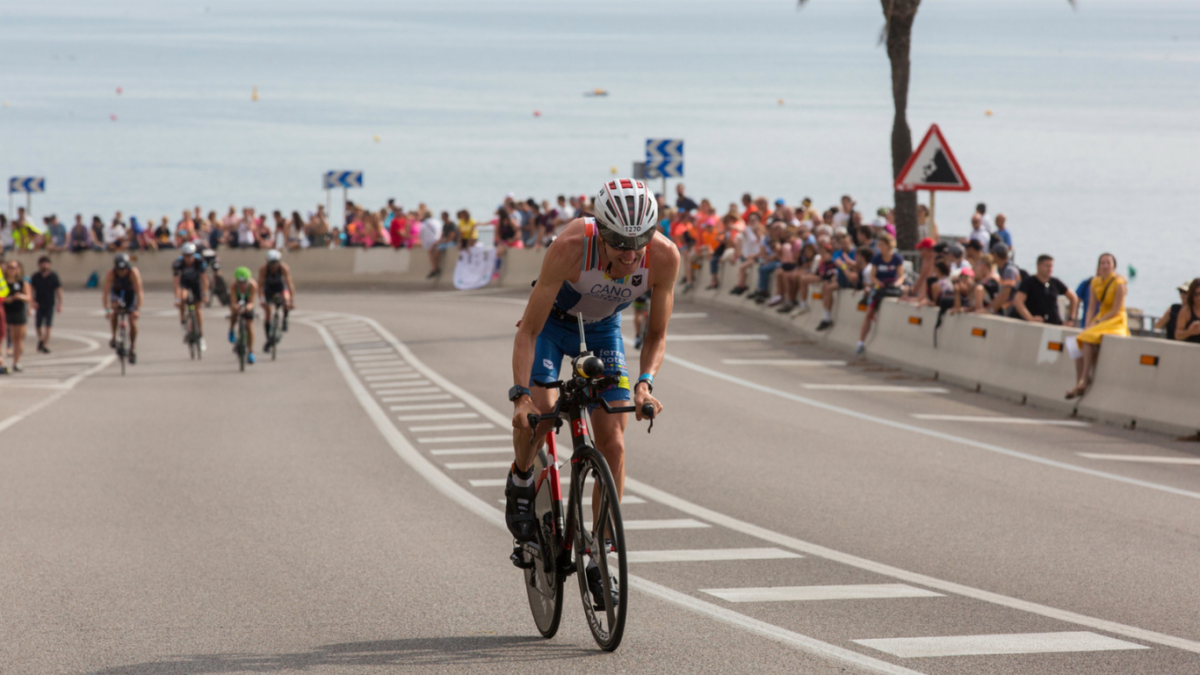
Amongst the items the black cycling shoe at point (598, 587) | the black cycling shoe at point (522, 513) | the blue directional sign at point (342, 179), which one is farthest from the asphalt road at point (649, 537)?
the blue directional sign at point (342, 179)

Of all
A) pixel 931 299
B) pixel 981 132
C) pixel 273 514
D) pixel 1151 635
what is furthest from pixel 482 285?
pixel 981 132

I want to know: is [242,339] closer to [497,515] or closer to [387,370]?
[387,370]

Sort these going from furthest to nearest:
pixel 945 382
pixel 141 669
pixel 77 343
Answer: pixel 77 343, pixel 945 382, pixel 141 669

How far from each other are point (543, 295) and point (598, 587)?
1.38 meters

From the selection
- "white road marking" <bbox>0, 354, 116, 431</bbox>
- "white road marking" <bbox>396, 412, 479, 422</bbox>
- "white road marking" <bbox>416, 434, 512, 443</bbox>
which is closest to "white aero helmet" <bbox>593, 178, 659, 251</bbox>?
"white road marking" <bbox>416, 434, 512, 443</bbox>

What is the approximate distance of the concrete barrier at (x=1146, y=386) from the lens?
14351mm

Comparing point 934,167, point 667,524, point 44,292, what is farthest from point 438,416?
point 44,292

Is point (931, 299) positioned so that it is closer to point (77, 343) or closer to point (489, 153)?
point (77, 343)

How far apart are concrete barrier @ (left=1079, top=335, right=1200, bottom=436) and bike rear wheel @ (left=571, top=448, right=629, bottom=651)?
9788 millimetres

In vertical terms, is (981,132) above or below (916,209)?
above

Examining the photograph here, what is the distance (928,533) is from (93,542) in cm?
578

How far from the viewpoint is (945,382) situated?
18.8m

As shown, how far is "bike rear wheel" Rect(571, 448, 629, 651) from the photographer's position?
19.9 feet

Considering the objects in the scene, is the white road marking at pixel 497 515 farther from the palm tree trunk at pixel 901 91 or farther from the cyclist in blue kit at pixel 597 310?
the palm tree trunk at pixel 901 91
